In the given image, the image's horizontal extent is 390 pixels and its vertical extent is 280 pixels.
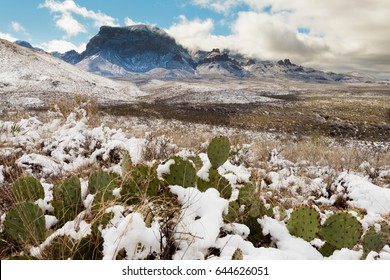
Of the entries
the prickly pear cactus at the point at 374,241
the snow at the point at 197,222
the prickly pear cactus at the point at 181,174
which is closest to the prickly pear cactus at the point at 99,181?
the prickly pear cactus at the point at 181,174

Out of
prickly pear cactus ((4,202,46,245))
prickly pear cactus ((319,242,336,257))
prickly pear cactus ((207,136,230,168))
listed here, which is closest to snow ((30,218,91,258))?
prickly pear cactus ((4,202,46,245))

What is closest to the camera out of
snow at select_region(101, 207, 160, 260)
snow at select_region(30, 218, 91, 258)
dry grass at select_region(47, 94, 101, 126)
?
snow at select_region(101, 207, 160, 260)

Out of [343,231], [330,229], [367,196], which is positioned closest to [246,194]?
[330,229]

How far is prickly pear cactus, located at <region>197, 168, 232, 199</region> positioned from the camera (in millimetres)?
3805

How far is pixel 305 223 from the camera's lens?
328 centimetres

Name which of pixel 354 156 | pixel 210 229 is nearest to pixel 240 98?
pixel 354 156

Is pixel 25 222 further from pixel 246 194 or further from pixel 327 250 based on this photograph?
pixel 327 250

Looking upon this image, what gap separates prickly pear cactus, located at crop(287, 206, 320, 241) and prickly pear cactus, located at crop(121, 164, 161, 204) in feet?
4.66

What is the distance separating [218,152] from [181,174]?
807mm

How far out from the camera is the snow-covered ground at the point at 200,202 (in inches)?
103

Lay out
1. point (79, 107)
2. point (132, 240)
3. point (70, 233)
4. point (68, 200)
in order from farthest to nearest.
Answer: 1. point (79, 107)
2. point (68, 200)
3. point (70, 233)
4. point (132, 240)

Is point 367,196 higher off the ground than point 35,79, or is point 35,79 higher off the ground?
point 35,79

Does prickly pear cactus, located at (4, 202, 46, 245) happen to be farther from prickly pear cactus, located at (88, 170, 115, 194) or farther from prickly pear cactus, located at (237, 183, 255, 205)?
prickly pear cactus, located at (237, 183, 255, 205)
